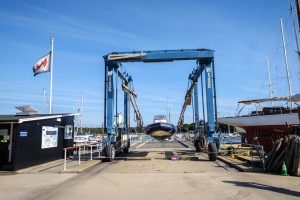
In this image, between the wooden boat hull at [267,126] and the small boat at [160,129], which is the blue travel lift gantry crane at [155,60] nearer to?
the wooden boat hull at [267,126]

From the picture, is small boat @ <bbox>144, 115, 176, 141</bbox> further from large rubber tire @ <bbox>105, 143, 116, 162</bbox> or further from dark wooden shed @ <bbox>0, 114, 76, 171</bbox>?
dark wooden shed @ <bbox>0, 114, 76, 171</bbox>

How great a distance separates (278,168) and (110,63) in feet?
37.9

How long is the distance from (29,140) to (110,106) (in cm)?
553

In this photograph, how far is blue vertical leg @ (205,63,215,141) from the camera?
19.9 meters

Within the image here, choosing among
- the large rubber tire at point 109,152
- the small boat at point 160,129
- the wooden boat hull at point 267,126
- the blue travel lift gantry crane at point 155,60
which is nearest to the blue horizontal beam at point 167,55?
the blue travel lift gantry crane at point 155,60

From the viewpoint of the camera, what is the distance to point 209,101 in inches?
799

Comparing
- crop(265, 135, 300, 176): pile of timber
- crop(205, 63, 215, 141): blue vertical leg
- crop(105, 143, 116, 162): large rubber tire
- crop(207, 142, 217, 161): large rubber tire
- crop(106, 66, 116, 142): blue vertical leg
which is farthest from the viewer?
crop(205, 63, 215, 141): blue vertical leg

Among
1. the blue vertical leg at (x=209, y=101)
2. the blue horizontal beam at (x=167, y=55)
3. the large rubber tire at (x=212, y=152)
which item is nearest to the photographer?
the large rubber tire at (x=212, y=152)

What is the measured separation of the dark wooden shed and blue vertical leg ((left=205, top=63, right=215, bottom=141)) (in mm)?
8893

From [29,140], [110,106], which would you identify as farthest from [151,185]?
[110,106]

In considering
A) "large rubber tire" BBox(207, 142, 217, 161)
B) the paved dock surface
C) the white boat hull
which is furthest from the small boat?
the paved dock surface

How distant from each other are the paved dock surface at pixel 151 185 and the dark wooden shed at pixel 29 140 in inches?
83.5

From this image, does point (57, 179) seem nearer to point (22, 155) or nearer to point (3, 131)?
point (22, 155)

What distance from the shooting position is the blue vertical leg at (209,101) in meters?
19.9
